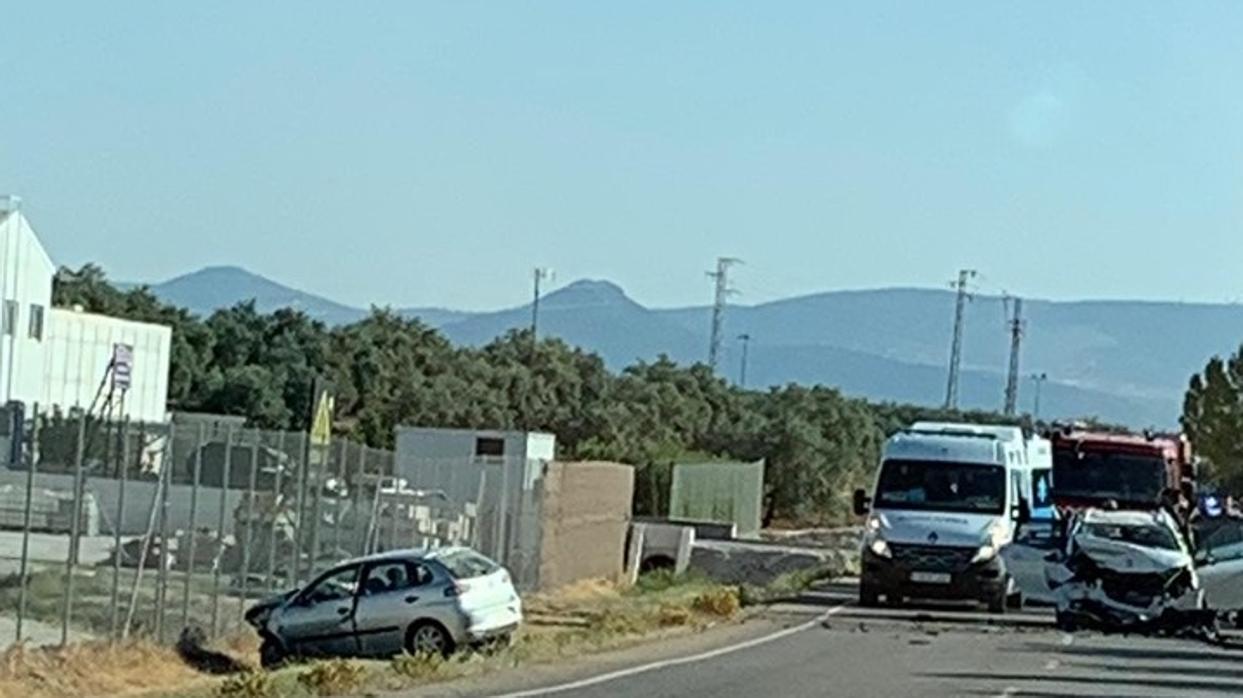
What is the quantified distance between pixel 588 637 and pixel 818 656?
171 inches

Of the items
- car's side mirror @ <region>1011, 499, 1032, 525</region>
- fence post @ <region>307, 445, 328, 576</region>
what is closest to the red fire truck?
car's side mirror @ <region>1011, 499, 1032, 525</region>

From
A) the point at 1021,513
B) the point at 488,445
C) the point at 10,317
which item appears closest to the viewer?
the point at 1021,513

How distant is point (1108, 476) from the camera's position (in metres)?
45.0

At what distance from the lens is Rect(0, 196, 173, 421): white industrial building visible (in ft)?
232

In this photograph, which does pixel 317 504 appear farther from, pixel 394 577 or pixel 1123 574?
pixel 1123 574

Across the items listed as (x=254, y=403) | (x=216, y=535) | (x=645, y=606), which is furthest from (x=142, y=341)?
(x=216, y=535)

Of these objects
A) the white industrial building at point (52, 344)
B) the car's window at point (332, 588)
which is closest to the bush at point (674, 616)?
the car's window at point (332, 588)

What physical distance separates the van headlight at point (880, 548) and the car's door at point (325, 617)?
1104cm

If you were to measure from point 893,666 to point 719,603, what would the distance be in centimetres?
1211

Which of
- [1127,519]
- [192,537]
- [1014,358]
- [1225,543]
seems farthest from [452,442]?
[1014,358]

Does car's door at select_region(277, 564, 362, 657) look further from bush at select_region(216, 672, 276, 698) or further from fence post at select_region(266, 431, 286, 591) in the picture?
bush at select_region(216, 672, 276, 698)

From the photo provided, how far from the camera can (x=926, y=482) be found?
40188 mm

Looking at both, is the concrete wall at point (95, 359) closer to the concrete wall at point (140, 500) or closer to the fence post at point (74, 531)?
the concrete wall at point (140, 500)

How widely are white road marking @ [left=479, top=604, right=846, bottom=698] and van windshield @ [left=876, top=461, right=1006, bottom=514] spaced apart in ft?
7.40
